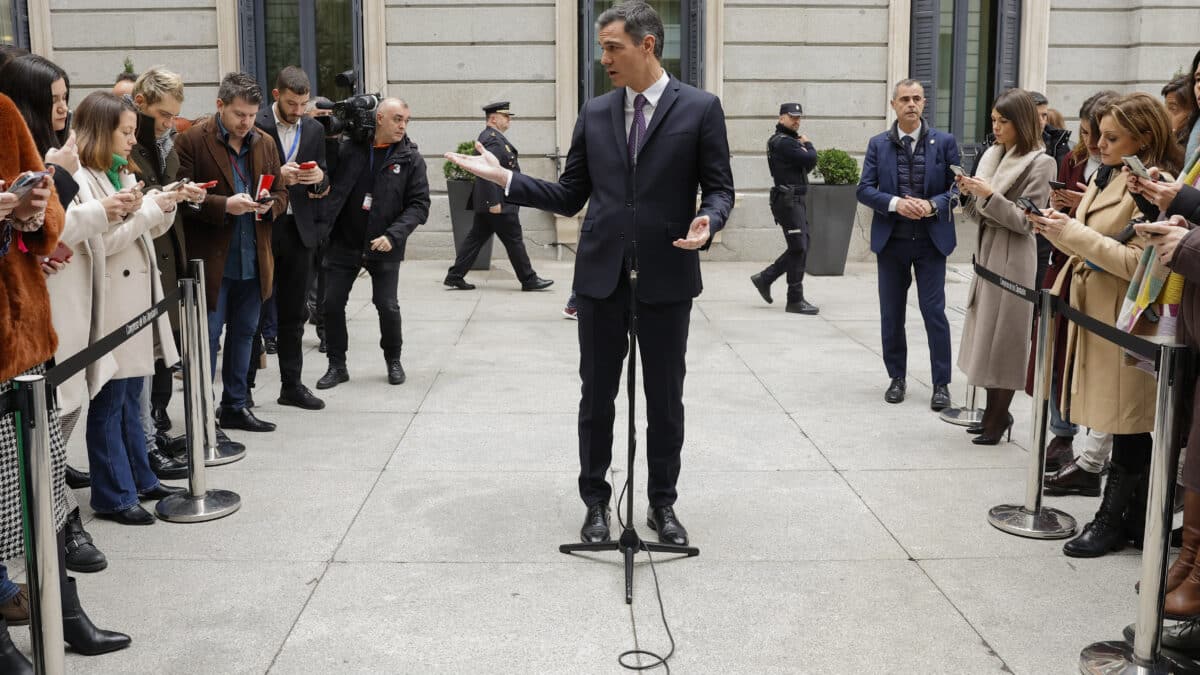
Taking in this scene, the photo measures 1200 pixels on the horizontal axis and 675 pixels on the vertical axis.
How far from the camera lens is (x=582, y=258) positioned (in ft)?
16.0

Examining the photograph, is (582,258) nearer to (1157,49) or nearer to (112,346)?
(112,346)

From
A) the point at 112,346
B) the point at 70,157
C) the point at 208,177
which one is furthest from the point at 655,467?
the point at 208,177

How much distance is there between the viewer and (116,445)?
17.2ft

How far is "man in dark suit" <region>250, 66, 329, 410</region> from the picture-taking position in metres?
7.29

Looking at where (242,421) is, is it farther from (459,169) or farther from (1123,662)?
(459,169)

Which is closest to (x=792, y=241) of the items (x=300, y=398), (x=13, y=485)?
(x=300, y=398)

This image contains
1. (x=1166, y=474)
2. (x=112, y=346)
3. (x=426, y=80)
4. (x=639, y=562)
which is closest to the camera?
(x=1166, y=474)

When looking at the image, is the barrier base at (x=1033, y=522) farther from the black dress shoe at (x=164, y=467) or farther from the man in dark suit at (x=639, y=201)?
the black dress shoe at (x=164, y=467)

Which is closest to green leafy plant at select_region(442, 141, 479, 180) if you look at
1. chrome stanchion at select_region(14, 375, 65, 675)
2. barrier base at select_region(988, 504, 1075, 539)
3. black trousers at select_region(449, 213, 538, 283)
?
black trousers at select_region(449, 213, 538, 283)

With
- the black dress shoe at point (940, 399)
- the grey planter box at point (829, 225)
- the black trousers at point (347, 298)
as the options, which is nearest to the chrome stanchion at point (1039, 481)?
the black dress shoe at point (940, 399)

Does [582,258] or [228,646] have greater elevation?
[582,258]

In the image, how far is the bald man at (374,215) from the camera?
812 centimetres

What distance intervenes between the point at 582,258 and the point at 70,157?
6.37 feet

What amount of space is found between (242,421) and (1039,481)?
439cm
